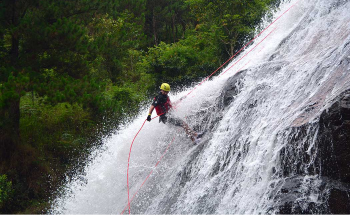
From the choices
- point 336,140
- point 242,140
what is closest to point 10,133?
point 242,140

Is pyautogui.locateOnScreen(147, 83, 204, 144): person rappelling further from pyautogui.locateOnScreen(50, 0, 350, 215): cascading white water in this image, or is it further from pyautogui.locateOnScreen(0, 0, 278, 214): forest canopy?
pyautogui.locateOnScreen(0, 0, 278, 214): forest canopy

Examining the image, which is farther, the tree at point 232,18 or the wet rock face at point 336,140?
the tree at point 232,18

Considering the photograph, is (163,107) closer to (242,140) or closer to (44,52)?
(242,140)

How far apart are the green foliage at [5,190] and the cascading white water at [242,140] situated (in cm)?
176

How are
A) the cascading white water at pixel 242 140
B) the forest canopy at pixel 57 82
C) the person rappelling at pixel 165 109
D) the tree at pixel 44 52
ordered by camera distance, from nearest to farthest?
1. the cascading white water at pixel 242 140
2. the person rappelling at pixel 165 109
3. the tree at pixel 44 52
4. the forest canopy at pixel 57 82

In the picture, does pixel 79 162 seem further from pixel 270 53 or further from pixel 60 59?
pixel 270 53

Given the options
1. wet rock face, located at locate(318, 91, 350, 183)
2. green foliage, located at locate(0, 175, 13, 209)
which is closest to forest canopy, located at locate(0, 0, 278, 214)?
green foliage, located at locate(0, 175, 13, 209)

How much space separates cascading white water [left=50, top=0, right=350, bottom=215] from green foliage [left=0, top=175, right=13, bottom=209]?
1757 millimetres

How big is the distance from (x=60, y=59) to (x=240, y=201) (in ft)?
26.8

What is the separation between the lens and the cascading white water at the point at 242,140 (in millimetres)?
4895

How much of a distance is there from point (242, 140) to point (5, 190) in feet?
26.6

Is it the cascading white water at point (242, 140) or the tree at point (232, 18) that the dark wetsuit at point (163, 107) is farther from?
the tree at point (232, 18)

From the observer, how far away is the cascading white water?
4.89 meters

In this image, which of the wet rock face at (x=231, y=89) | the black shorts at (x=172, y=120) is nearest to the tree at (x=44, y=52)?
the black shorts at (x=172, y=120)
